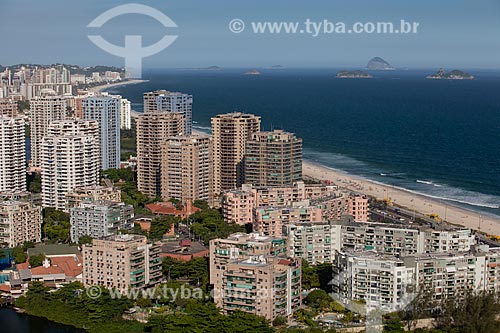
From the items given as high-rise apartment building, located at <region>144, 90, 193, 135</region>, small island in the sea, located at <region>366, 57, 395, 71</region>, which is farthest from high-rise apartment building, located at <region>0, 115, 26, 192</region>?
small island in the sea, located at <region>366, 57, 395, 71</region>

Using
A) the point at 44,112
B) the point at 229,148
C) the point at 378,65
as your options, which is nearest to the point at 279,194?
the point at 229,148

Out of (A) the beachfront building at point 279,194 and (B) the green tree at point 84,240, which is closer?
(B) the green tree at point 84,240

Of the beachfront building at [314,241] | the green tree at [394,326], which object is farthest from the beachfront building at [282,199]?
the green tree at [394,326]

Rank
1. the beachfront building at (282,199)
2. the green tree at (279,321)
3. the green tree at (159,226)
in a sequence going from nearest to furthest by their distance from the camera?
the green tree at (279,321)
the green tree at (159,226)
the beachfront building at (282,199)

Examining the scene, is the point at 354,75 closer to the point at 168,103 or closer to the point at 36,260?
the point at 168,103

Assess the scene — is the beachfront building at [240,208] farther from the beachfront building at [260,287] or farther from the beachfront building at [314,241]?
the beachfront building at [260,287]

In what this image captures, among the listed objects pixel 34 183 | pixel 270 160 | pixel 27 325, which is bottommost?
pixel 27 325
